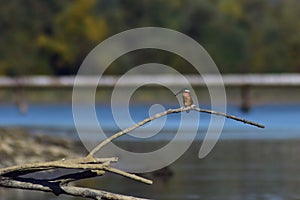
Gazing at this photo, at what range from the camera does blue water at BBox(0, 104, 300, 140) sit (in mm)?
30625

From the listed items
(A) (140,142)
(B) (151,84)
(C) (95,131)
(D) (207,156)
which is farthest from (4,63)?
(D) (207,156)

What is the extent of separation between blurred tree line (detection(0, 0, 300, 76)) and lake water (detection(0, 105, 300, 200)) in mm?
19888

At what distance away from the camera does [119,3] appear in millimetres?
64562

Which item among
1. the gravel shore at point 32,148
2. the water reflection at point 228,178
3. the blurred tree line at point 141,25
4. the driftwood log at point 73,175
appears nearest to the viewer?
the driftwood log at point 73,175

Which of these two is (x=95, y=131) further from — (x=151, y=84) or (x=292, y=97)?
(x=292, y=97)

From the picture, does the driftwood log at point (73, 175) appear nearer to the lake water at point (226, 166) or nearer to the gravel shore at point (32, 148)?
the lake water at point (226, 166)

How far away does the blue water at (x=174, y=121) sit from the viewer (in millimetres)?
30625

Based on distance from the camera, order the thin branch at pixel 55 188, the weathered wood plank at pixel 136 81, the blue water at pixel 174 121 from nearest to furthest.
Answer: the thin branch at pixel 55 188 < the blue water at pixel 174 121 < the weathered wood plank at pixel 136 81

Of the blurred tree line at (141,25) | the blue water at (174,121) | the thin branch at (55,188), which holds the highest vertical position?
the blurred tree line at (141,25)

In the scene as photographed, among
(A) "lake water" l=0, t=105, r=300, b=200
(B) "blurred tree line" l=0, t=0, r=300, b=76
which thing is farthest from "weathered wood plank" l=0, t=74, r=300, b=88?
(B) "blurred tree line" l=0, t=0, r=300, b=76


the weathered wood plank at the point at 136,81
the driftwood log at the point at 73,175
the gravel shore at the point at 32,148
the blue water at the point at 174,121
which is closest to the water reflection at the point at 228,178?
the gravel shore at the point at 32,148

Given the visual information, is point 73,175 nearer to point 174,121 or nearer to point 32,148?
point 32,148

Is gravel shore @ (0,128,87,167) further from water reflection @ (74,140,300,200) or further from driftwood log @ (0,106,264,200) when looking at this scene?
driftwood log @ (0,106,264,200)

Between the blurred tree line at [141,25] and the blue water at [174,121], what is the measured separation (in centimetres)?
905
